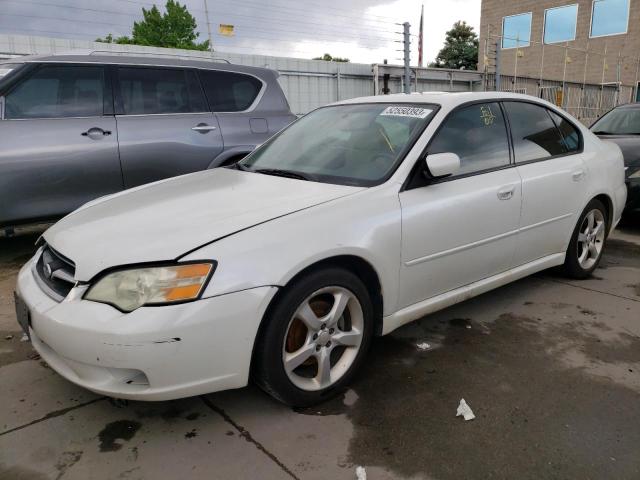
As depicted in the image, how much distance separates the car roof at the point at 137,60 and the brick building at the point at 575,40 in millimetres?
18068

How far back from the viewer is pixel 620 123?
22.5 feet

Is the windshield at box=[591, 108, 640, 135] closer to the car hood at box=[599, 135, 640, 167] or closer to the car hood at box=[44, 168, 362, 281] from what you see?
the car hood at box=[599, 135, 640, 167]

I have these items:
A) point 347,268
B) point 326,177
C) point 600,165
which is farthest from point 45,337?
point 600,165

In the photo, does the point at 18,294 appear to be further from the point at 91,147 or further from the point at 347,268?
the point at 91,147

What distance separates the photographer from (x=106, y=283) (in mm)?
2135

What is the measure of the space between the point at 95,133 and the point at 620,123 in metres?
6.43

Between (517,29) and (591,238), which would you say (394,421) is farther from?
(517,29)

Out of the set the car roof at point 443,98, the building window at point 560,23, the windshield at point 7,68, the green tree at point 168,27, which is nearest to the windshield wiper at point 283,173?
the car roof at point 443,98

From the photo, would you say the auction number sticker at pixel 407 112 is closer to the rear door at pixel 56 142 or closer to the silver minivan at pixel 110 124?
the silver minivan at pixel 110 124

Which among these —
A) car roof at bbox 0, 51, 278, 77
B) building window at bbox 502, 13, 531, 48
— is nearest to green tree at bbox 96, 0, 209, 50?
building window at bbox 502, 13, 531, 48

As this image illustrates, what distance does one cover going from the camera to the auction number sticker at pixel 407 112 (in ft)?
10.2

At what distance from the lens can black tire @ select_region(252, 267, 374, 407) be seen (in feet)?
7.30

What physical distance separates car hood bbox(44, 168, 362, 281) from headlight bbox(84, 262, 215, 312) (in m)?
0.06

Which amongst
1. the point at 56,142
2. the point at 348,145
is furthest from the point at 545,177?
the point at 56,142
